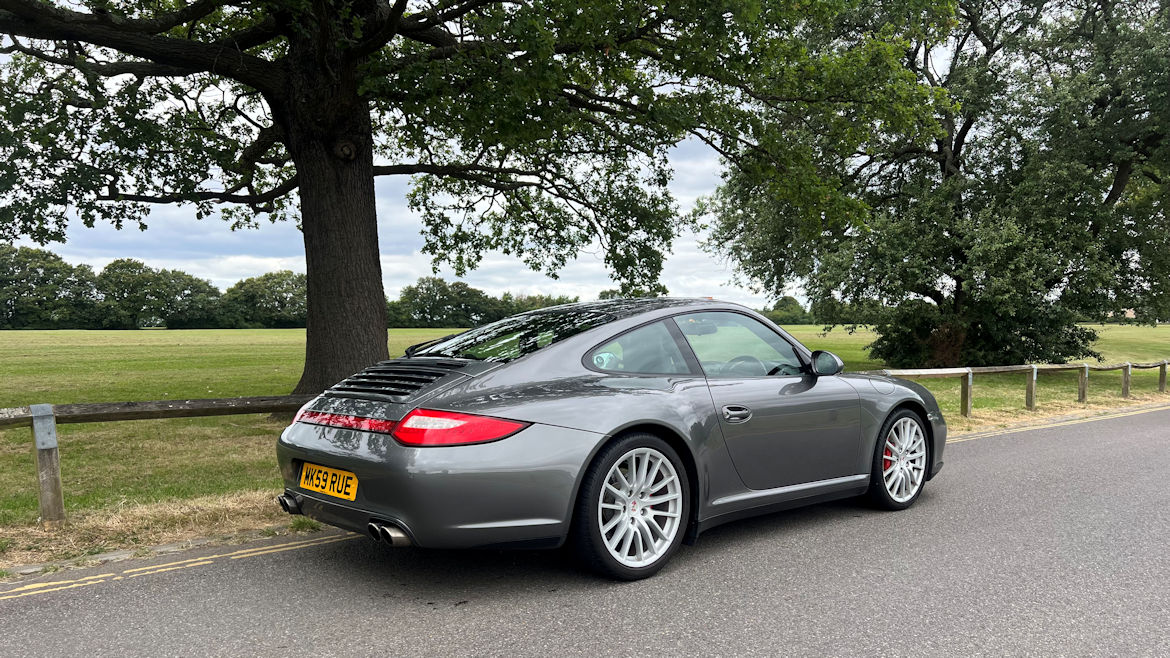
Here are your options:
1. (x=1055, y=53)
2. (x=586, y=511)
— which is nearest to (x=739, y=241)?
(x=1055, y=53)

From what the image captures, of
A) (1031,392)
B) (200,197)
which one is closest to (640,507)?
(1031,392)

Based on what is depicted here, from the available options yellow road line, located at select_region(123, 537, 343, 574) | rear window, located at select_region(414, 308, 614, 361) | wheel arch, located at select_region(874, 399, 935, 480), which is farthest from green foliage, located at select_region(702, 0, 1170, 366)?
yellow road line, located at select_region(123, 537, 343, 574)

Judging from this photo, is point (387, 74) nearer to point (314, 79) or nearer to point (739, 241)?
point (314, 79)

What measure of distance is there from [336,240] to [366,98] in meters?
2.00

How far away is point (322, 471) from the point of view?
12.3 feet

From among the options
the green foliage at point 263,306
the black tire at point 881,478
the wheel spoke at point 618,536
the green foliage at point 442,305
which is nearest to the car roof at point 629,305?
the wheel spoke at point 618,536

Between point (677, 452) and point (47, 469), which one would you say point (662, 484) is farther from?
point (47, 469)

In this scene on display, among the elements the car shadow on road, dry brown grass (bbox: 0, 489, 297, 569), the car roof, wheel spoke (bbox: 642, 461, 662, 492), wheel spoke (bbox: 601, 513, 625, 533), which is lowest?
the car shadow on road

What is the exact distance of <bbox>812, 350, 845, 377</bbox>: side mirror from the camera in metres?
4.86

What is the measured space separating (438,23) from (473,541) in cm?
872

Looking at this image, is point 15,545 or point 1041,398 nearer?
point 15,545

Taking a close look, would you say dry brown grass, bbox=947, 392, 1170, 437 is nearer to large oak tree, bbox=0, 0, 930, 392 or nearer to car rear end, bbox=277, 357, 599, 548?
large oak tree, bbox=0, 0, 930, 392

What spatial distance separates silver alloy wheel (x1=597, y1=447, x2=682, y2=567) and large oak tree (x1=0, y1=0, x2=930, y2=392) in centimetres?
632

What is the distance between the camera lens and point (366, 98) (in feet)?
34.5
